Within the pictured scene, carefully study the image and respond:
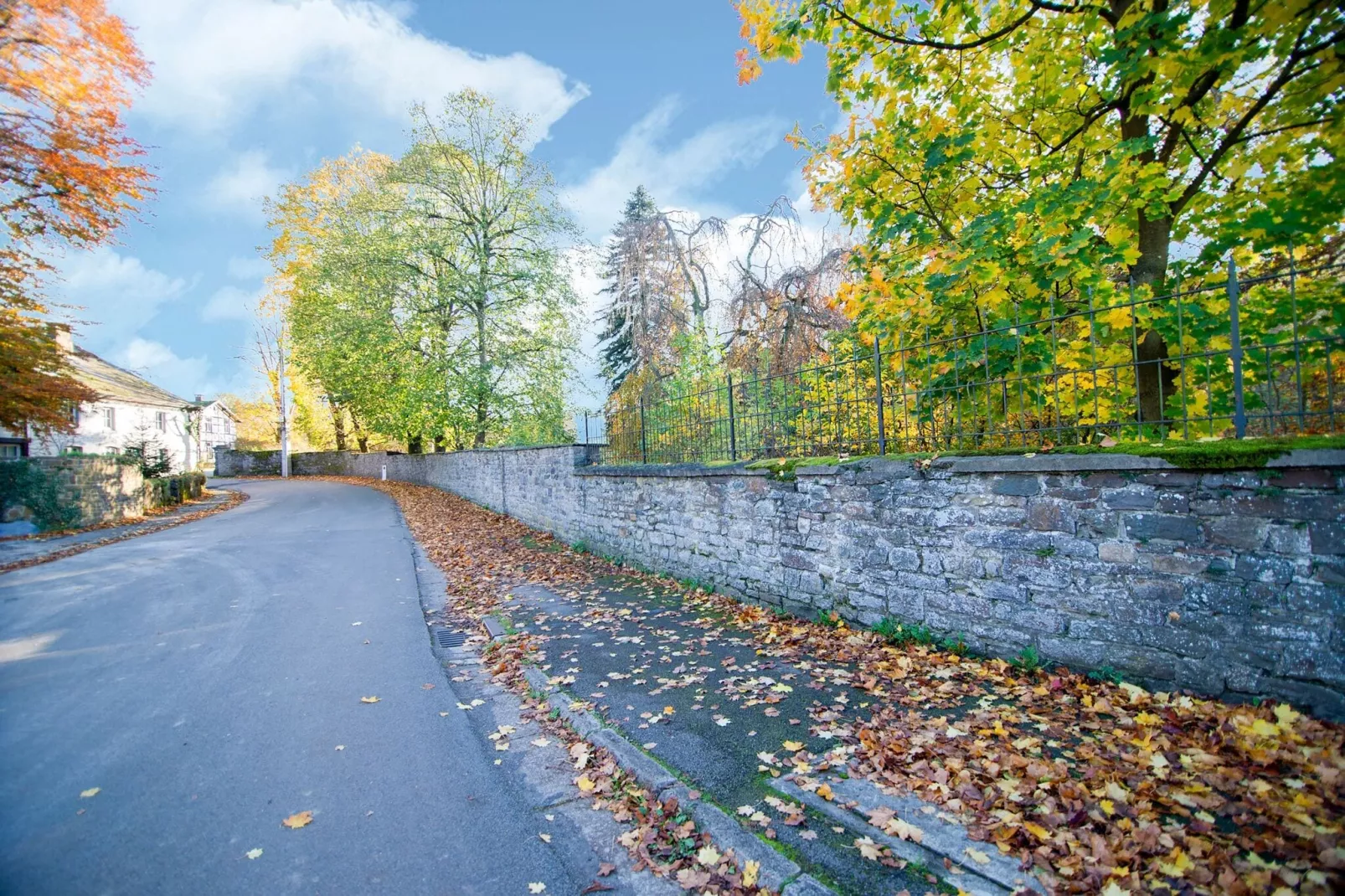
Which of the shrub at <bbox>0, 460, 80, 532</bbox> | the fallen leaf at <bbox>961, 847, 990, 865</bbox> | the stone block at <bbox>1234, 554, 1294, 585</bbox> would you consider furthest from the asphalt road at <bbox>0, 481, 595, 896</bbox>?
the shrub at <bbox>0, 460, 80, 532</bbox>

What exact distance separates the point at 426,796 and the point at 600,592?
449 centimetres

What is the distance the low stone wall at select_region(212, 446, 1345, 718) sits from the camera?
3168mm

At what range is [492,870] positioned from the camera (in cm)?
268

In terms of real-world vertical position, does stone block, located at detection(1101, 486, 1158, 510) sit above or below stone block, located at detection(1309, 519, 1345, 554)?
above

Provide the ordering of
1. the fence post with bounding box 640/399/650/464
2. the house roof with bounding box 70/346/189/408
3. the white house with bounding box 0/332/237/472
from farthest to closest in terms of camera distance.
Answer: the house roof with bounding box 70/346/189/408
the white house with bounding box 0/332/237/472
the fence post with bounding box 640/399/650/464

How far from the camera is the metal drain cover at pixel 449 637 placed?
596 centimetres

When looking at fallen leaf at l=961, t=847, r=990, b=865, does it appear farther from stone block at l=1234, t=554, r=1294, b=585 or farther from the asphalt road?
stone block at l=1234, t=554, r=1294, b=585

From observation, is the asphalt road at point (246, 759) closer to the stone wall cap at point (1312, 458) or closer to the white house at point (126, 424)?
the stone wall cap at point (1312, 458)

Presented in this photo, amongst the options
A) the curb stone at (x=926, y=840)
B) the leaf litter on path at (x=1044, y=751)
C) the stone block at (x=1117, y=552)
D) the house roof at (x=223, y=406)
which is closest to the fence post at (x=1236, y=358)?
the stone block at (x=1117, y=552)

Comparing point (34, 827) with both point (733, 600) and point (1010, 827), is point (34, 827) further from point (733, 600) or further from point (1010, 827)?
point (733, 600)

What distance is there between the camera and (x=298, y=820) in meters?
3.05

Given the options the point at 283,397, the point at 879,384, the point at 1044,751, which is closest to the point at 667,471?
the point at 879,384

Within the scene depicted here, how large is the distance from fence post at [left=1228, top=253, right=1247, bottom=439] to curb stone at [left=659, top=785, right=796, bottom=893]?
138 inches

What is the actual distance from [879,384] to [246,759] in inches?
215
